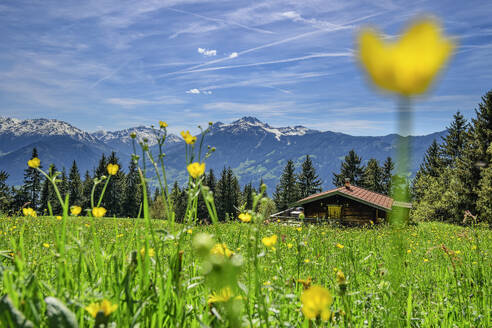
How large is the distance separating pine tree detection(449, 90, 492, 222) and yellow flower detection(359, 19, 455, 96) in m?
32.9

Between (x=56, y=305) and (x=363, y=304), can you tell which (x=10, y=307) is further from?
(x=363, y=304)

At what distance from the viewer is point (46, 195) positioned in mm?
55406

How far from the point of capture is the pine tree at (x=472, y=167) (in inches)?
1091

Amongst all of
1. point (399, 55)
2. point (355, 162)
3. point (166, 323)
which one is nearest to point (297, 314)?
point (166, 323)

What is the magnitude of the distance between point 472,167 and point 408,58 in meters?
34.1

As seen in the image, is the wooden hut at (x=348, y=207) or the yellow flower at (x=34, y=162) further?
the wooden hut at (x=348, y=207)

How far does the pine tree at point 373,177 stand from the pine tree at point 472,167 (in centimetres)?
2319

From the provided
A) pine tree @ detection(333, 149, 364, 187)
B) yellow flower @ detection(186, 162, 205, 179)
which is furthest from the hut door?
pine tree @ detection(333, 149, 364, 187)

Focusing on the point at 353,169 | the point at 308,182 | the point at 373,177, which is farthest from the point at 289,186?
the point at 373,177

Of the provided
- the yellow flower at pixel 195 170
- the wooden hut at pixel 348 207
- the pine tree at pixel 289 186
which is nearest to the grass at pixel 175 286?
the yellow flower at pixel 195 170

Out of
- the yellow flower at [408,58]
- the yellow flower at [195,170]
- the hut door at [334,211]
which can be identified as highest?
the yellow flower at [408,58]

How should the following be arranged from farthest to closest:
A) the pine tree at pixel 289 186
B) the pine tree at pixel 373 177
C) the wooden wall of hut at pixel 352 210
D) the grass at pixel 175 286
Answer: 1. the pine tree at pixel 289 186
2. the pine tree at pixel 373 177
3. the wooden wall of hut at pixel 352 210
4. the grass at pixel 175 286

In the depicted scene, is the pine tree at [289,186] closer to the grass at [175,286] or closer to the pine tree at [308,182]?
the pine tree at [308,182]

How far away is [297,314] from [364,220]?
83.5 feet
